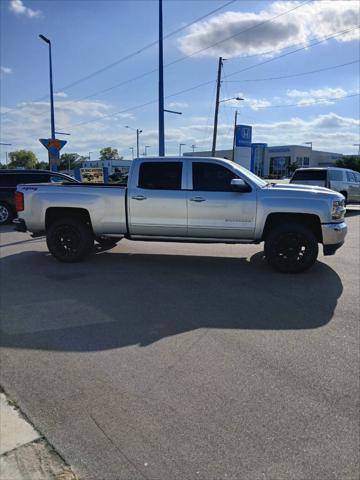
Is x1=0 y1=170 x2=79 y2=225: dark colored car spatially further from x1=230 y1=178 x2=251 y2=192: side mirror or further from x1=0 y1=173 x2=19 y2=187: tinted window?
x1=230 y1=178 x2=251 y2=192: side mirror

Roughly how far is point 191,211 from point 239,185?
3.21ft

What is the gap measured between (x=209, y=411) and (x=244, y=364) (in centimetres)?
82

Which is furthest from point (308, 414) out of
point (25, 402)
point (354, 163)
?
point (354, 163)

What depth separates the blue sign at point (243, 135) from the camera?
29453 millimetres

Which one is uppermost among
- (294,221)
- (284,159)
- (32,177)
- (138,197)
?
(284,159)

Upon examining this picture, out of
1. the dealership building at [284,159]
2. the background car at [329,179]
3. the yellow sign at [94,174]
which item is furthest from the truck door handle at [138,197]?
the dealership building at [284,159]

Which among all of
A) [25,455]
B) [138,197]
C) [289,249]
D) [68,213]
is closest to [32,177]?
[68,213]

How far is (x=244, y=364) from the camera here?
372 cm

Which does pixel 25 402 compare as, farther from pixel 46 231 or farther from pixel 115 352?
pixel 46 231

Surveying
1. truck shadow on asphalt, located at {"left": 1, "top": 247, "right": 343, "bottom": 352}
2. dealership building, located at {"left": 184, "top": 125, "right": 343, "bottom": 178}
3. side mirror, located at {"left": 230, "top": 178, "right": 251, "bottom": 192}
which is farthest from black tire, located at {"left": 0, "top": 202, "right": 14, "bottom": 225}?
dealership building, located at {"left": 184, "top": 125, "right": 343, "bottom": 178}

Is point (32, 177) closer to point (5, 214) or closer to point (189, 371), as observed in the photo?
point (5, 214)

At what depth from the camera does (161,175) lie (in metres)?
7.49

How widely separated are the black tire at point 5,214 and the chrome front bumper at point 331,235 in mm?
10345

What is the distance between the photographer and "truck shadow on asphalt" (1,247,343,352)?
174 inches
